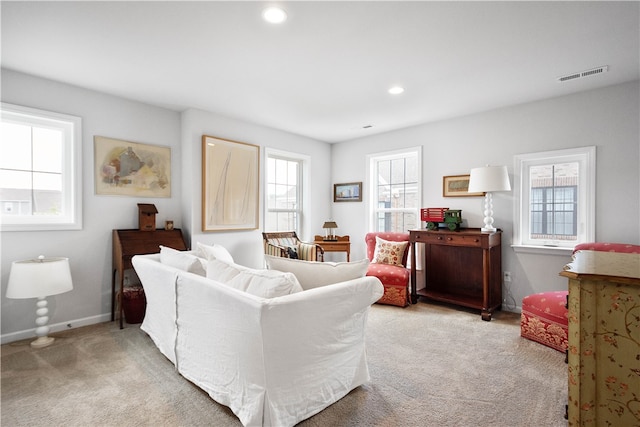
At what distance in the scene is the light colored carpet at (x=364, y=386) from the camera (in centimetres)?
180

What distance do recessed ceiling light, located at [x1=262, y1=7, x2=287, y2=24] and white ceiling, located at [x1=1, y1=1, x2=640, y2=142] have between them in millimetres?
53

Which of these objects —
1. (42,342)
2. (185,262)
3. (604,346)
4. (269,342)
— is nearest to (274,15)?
(185,262)

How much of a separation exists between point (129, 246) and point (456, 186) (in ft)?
13.2

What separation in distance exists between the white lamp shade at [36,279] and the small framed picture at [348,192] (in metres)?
3.94

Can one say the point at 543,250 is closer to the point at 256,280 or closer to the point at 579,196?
the point at 579,196

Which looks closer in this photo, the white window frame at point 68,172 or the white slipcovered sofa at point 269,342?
the white slipcovered sofa at point 269,342

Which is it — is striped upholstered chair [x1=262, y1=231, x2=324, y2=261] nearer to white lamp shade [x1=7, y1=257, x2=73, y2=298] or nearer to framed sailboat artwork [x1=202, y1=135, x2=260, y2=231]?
framed sailboat artwork [x1=202, y1=135, x2=260, y2=231]

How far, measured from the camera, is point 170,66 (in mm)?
2777

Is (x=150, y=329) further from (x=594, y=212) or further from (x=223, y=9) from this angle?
(x=594, y=212)

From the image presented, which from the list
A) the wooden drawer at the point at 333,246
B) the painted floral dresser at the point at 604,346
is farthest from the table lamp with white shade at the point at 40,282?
the painted floral dresser at the point at 604,346

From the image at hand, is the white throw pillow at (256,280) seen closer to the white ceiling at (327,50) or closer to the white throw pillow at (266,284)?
the white throw pillow at (266,284)

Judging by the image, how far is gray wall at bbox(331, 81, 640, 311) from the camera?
3.10 metres

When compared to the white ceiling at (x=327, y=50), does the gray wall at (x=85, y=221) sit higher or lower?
lower

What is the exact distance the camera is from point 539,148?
11.8 ft
